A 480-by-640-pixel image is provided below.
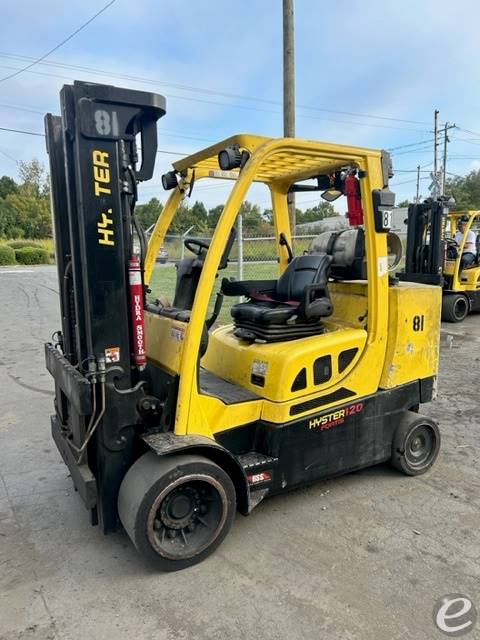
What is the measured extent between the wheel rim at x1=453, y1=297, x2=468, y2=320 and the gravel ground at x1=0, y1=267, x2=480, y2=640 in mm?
7374

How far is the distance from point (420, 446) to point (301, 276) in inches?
66.6

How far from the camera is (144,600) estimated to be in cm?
273

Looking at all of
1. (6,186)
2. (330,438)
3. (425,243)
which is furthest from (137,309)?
(6,186)

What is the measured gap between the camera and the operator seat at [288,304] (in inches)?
144

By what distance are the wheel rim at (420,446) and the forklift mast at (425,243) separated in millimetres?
4911

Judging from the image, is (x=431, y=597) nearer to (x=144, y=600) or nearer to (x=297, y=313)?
(x=144, y=600)

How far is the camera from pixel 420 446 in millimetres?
4180

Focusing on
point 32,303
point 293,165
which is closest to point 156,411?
point 293,165

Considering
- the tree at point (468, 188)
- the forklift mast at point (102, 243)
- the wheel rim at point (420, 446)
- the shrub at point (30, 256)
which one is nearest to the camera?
the forklift mast at point (102, 243)

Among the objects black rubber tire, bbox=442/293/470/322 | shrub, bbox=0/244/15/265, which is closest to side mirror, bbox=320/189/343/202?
black rubber tire, bbox=442/293/470/322

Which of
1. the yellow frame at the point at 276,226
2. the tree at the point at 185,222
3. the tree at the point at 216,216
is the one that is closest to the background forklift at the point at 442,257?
the tree at the point at 185,222

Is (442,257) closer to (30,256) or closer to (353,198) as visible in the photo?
(353,198)

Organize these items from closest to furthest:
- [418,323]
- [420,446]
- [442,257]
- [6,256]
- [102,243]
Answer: [102,243]
[418,323]
[420,446]
[442,257]
[6,256]

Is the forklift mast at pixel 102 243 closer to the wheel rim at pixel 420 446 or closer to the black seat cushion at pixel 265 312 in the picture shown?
the black seat cushion at pixel 265 312
